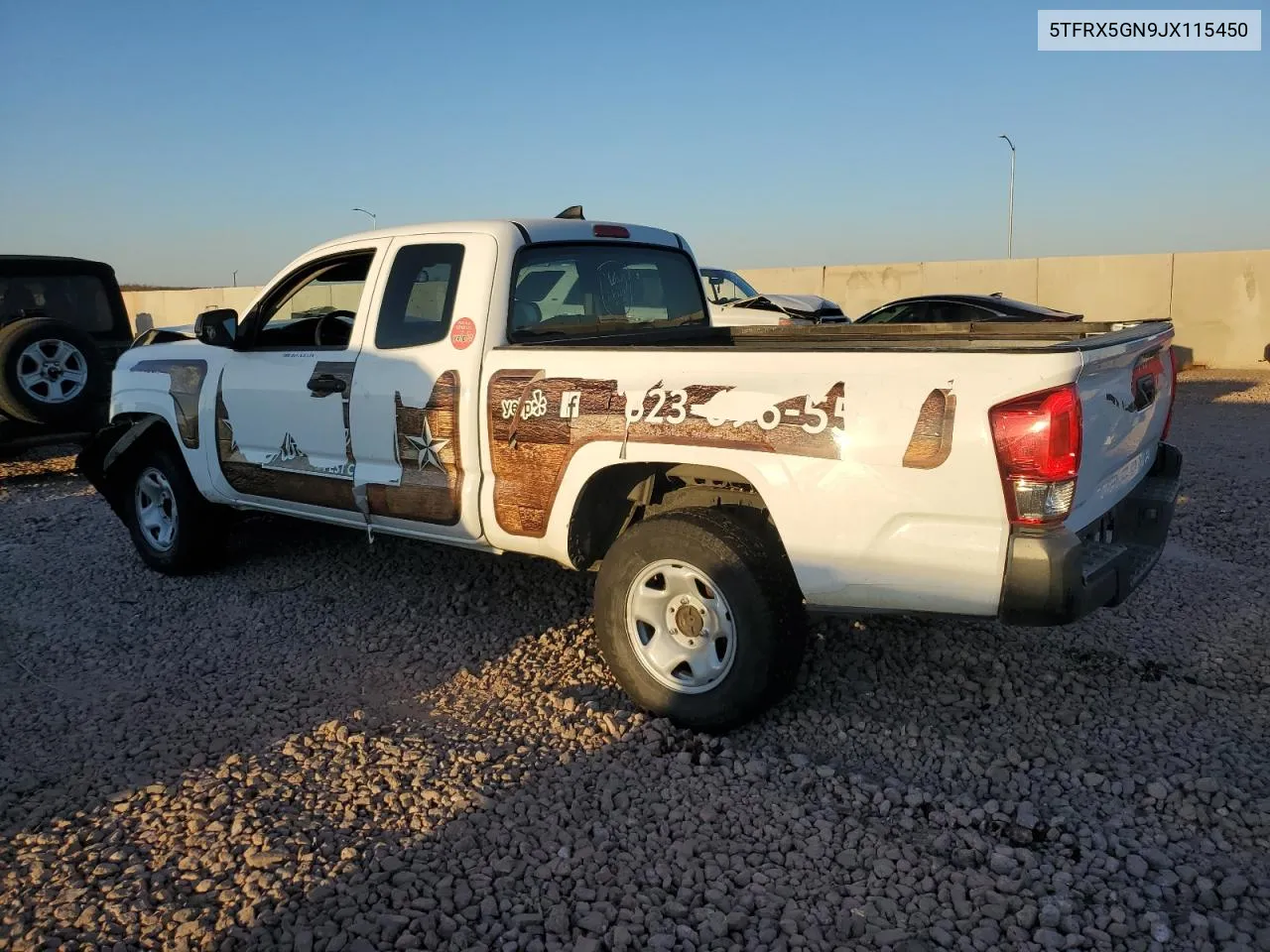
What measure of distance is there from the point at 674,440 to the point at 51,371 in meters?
6.99

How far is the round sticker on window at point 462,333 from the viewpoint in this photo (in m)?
4.23

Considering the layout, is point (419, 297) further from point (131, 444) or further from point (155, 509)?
point (155, 509)

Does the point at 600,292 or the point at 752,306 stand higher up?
the point at 600,292

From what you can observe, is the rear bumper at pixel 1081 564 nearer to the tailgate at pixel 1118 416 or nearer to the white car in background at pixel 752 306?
the tailgate at pixel 1118 416

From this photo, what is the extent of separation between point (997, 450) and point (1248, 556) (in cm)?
384

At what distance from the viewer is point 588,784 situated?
3.37m

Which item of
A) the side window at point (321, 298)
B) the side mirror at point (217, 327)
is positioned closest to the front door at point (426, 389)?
the side window at point (321, 298)

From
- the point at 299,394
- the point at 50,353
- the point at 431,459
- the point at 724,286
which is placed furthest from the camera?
the point at 724,286

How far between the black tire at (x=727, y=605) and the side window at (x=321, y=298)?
2.08 metres

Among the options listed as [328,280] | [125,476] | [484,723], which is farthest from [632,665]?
[125,476]

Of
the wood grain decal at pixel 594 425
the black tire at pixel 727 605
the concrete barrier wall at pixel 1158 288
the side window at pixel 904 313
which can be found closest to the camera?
the wood grain decal at pixel 594 425

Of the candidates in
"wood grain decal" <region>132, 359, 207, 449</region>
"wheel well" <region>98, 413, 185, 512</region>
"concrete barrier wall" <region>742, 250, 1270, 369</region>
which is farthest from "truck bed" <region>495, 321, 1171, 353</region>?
"concrete barrier wall" <region>742, 250, 1270, 369</region>

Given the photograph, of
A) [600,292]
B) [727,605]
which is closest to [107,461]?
[600,292]

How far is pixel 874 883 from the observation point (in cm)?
280
